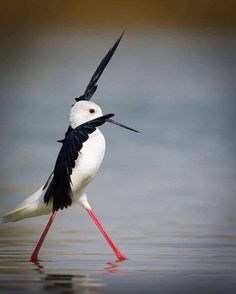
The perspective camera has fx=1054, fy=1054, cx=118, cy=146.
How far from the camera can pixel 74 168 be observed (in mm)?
2457

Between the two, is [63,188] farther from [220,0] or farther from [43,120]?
[220,0]

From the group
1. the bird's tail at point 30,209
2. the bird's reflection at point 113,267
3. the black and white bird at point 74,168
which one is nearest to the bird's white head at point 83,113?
the black and white bird at point 74,168

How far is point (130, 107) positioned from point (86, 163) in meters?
0.66

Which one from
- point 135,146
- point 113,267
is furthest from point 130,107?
point 113,267

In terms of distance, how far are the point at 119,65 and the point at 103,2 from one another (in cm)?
20

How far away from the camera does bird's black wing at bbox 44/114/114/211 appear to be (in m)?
2.43

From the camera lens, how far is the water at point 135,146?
2.75 meters

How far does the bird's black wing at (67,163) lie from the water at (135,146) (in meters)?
0.16

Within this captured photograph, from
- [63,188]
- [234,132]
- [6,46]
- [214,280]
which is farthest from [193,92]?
[214,280]

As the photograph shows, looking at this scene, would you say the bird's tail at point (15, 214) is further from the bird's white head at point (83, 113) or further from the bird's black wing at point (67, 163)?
the bird's white head at point (83, 113)

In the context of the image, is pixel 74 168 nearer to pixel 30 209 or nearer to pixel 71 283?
pixel 30 209

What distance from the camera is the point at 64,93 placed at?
3.13 metres

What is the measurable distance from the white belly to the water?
0.59ft

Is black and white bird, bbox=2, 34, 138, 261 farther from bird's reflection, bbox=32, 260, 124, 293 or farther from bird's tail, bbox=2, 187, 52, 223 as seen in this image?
bird's reflection, bbox=32, 260, 124, 293
